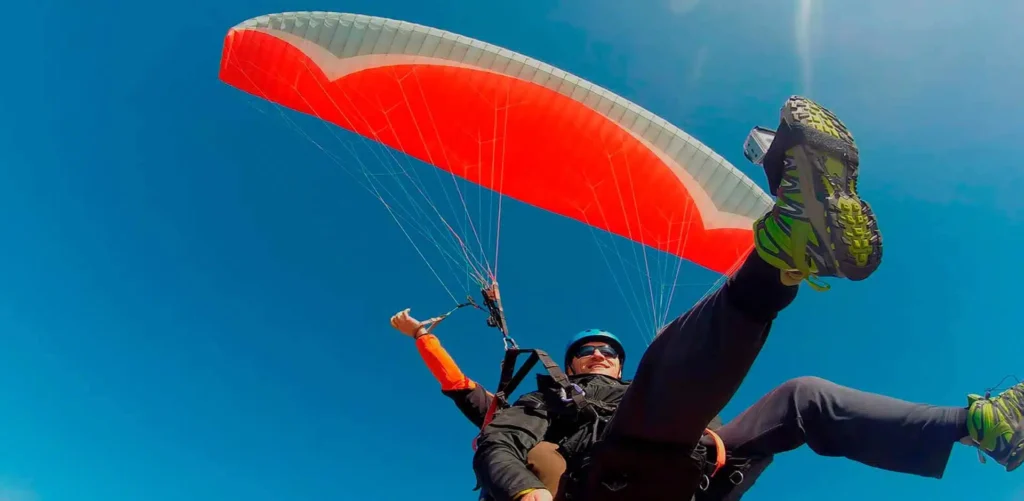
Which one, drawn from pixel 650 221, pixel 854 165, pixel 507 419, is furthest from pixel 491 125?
pixel 854 165

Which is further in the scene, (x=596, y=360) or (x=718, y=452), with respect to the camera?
(x=596, y=360)

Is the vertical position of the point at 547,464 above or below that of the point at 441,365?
below

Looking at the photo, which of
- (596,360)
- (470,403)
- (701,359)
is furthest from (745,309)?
(470,403)

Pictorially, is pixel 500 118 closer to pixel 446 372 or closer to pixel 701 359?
pixel 446 372

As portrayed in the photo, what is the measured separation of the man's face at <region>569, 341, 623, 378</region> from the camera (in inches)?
162

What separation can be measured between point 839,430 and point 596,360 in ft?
5.93

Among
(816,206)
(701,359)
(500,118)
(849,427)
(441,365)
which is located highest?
(500,118)

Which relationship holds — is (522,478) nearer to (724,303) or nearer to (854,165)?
(724,303)

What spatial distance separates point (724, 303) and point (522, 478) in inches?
42.6

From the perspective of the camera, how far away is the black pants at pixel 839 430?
7.54ft

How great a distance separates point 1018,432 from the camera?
2.13 m

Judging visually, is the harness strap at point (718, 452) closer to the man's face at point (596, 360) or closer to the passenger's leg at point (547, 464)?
the passenger's leg at point (547, 464)

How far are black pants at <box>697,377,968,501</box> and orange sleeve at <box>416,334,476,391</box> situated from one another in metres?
2.06

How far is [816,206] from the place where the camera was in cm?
209
